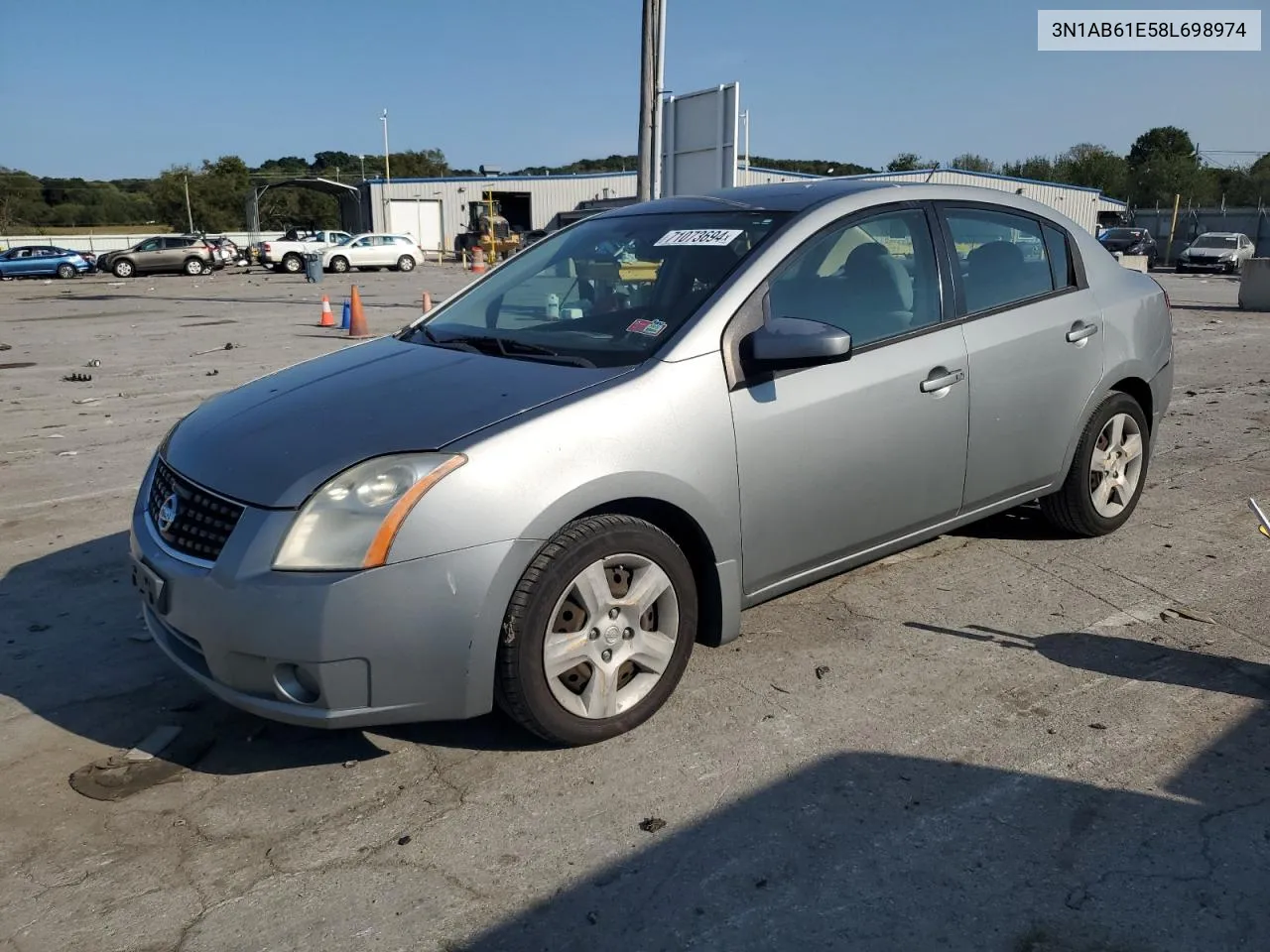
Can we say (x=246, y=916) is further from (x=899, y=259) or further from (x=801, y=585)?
(x=899, y=259)

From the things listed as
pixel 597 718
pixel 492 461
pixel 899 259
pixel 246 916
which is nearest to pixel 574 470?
pixel 492 461

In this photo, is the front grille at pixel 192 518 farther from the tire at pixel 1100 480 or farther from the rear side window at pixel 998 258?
A: the tire at pixel 1100 480

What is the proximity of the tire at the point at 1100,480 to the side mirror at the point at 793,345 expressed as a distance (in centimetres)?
196

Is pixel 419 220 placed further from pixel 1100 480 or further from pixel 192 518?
pixel 192 518

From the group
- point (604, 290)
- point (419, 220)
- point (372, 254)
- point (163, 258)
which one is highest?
point (419, 220)

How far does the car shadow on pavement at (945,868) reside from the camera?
238cm

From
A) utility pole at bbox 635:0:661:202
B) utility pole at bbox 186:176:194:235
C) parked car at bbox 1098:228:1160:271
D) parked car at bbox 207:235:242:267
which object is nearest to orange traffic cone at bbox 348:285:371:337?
utility pole at bbox 635:0:661:202

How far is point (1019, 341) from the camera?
4348mm

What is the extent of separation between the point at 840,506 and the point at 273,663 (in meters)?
2.01

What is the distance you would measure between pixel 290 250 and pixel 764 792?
41.2 meters

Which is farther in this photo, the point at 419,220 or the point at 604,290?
the point at 419,220

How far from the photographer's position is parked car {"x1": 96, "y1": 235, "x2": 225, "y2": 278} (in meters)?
38.1

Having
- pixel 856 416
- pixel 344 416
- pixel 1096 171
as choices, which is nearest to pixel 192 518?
pixel 344 416

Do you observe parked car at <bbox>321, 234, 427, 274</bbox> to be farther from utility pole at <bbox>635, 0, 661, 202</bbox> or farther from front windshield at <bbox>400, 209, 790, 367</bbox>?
front windshield at <bbox>400, 209, 790, 367</bbox>
